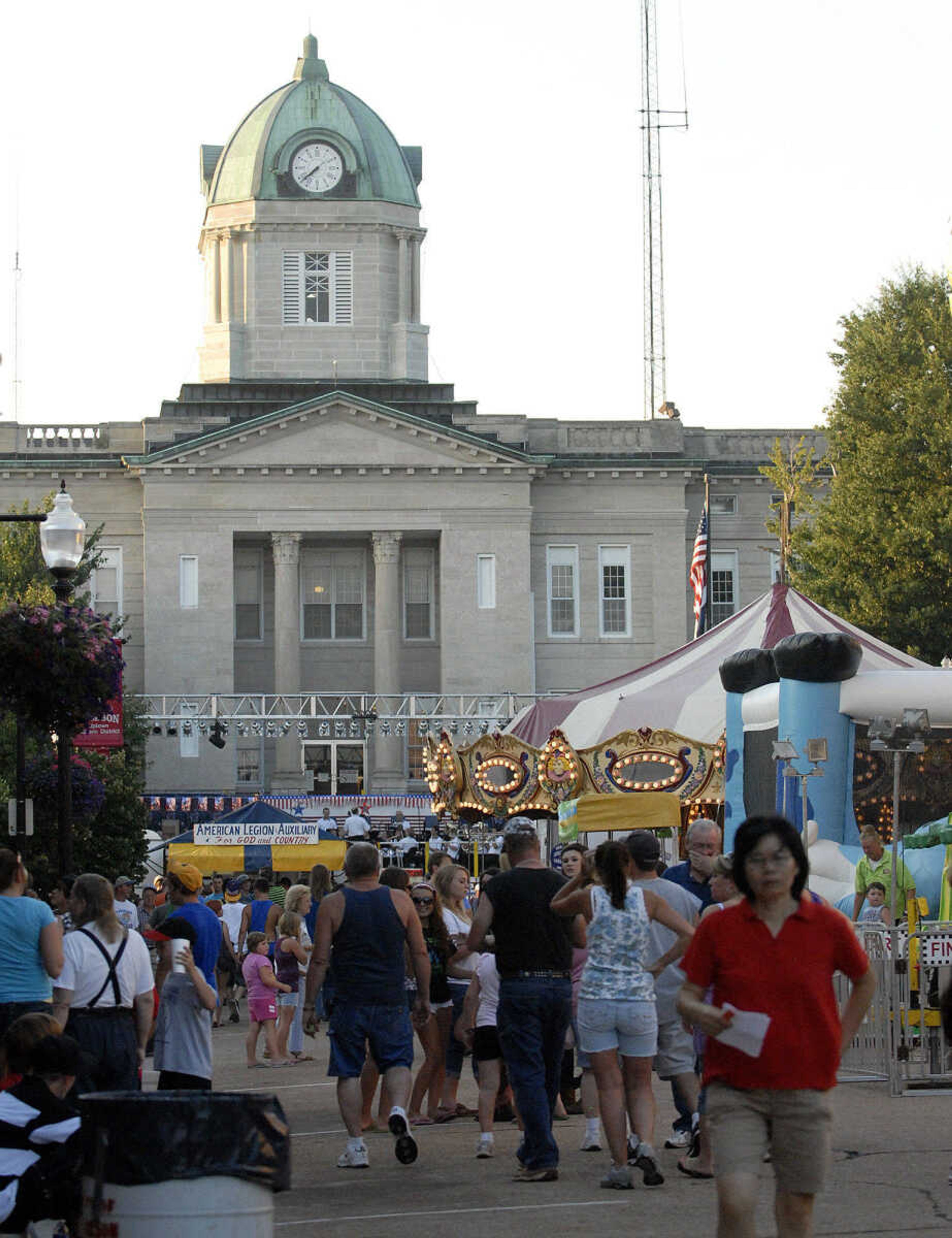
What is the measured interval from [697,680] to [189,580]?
118 ft

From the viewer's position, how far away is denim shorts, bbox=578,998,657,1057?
10.9 meters

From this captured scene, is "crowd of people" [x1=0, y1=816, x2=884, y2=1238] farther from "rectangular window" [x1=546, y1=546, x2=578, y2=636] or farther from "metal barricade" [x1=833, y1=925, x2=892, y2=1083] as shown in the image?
"rectangular window" [x1=546, y1=546, x2=578, y2=636]

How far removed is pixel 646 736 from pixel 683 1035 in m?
14.5

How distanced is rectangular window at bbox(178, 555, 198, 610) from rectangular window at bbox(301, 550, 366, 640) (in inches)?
132

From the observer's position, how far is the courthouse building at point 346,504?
63062 millimetres

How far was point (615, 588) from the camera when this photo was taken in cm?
6550

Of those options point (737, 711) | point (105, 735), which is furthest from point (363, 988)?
point (737, 711)

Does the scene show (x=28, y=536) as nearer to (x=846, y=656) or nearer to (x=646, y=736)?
(x=646, y=736)

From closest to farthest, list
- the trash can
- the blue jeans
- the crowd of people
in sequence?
1. the trash can
2. the crowd of people
3. the blue jeans

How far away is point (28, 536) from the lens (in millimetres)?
51688

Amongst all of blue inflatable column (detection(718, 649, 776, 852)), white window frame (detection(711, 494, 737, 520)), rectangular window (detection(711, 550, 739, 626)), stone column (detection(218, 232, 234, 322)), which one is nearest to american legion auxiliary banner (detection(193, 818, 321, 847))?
blue inflatable column (detection(718, 649, 776, 852))

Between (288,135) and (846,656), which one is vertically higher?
(288,135)

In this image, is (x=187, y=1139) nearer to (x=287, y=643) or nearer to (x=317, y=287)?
(x=287, y=643)

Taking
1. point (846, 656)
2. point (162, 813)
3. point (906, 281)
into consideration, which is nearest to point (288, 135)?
point (162, 813)
